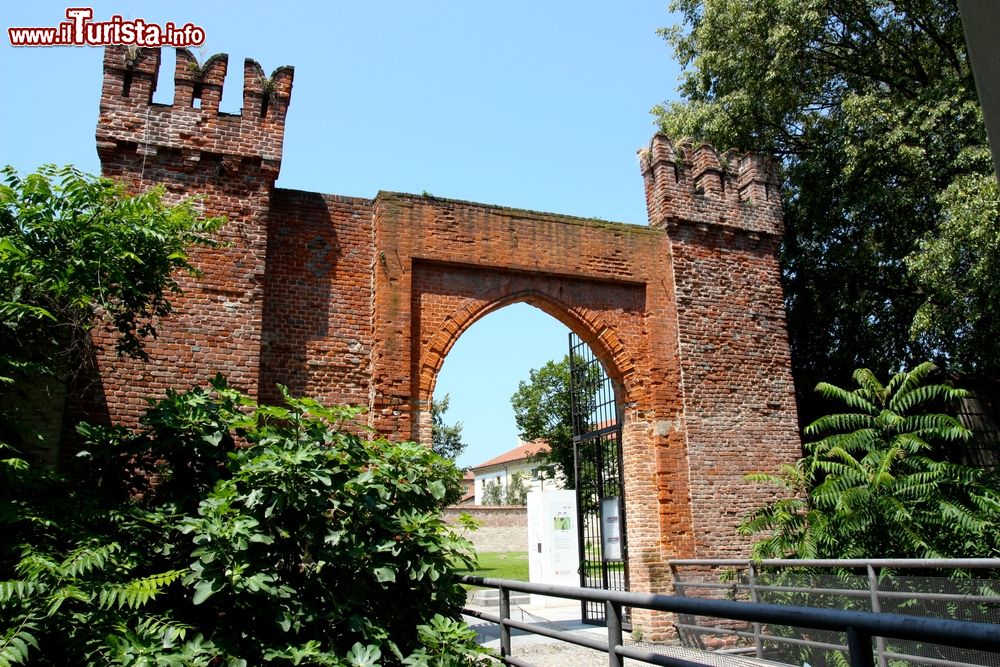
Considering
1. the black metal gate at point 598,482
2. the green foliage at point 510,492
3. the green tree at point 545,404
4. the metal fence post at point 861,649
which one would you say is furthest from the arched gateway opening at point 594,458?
the green foliage at point 510,492

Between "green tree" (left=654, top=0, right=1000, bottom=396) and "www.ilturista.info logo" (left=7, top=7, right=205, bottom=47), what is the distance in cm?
996

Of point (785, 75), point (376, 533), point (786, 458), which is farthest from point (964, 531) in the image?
point (785, 75)

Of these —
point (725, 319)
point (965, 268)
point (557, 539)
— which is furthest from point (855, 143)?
point (557, 539)

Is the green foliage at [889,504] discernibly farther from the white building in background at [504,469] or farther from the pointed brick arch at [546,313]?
the white building in background at [504,469]

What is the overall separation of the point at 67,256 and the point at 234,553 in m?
3.17

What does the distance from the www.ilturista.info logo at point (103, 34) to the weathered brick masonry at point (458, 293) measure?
193 mm

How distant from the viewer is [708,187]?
40.2 feet

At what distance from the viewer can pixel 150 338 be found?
909 cm

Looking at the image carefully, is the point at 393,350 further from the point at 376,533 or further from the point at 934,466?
the point at 934,466

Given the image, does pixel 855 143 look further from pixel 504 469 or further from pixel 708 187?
pixel 504 469

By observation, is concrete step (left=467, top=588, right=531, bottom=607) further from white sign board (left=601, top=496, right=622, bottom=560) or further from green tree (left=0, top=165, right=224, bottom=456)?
green tree (left=0, top=165, right=224, bottom=456)

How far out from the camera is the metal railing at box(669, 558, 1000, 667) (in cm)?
648

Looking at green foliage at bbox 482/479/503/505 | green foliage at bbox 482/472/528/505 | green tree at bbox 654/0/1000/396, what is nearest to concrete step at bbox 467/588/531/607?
green tree at bbox 654/0/1000/396

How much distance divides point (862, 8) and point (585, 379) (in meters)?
8.84
